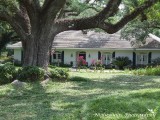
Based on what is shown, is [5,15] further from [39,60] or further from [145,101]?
[145,101]

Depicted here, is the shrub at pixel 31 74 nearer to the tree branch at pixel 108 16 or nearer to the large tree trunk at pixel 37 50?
the large tree trunk at pixel 37 50

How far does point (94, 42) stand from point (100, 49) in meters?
1.89

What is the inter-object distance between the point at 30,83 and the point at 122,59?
2602cm

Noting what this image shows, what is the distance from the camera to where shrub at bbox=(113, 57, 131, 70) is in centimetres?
4322

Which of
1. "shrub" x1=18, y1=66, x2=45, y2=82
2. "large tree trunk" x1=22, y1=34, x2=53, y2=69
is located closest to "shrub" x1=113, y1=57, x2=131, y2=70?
"large tree trunk" x1=22, y1=34, x2=53, y2=69

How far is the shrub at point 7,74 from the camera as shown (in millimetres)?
19453

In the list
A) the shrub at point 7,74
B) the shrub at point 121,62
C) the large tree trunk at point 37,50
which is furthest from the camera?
the shrub at point 121,62

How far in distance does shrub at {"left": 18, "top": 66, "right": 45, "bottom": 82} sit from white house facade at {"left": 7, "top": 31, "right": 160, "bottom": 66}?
23.9m

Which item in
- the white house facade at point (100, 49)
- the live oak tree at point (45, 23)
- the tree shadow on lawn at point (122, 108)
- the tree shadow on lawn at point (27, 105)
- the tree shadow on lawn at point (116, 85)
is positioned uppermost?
the live oak tree at point (45, 23)

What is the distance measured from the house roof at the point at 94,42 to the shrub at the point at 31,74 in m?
26.0

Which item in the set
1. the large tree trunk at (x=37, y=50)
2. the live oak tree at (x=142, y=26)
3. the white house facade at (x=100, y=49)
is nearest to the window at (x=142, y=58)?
the white house facade at (x=100, y=49)

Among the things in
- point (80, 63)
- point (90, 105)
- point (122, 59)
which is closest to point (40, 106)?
point (90, 105)

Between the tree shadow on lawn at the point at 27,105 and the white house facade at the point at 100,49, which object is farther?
the white house facade at the point at 100,49

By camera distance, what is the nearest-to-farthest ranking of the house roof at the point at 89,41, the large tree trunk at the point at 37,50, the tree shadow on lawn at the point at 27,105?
the tree shadow on lawn at the point at 27,105
the large tree trunk at the point at 37,50
the house roof at the point at 89,41
